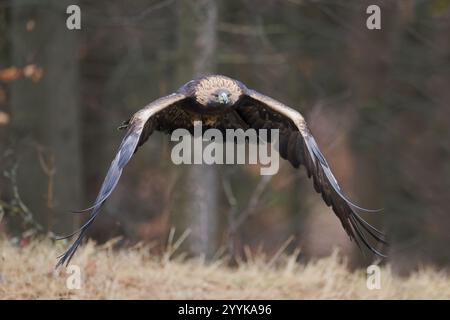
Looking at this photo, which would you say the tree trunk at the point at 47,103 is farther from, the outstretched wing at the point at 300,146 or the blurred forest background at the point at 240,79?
the outstretched wing at the point at 300,146

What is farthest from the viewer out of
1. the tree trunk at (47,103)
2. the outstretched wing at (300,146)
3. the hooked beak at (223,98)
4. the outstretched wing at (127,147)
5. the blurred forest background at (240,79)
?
the tree trunk at (47,103)

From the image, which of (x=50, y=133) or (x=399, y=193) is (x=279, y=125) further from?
(x=399, y=193)

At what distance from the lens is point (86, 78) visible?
13.3 metres

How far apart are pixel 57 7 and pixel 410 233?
24.3 feet

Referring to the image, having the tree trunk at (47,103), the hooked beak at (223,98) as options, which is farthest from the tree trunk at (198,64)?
the hooked beak at (223,98)

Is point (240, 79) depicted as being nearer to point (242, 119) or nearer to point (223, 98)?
point (242, 119)

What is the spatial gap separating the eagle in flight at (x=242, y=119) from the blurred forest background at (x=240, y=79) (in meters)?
1.79

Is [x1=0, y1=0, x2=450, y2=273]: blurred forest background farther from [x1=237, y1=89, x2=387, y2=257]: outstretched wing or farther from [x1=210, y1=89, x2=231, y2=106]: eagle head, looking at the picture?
[x1=210, y1=89, x2=231, y2=106]: eagle head

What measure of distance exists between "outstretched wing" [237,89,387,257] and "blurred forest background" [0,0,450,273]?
5.91 feet

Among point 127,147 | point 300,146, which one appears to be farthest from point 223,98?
point 127,147

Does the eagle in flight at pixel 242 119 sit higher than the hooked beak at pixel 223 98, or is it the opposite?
the hooked beak at pixel 223 98

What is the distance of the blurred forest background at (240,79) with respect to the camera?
31.9 ft

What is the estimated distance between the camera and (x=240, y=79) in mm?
12828

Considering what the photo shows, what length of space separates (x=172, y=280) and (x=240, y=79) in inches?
240
